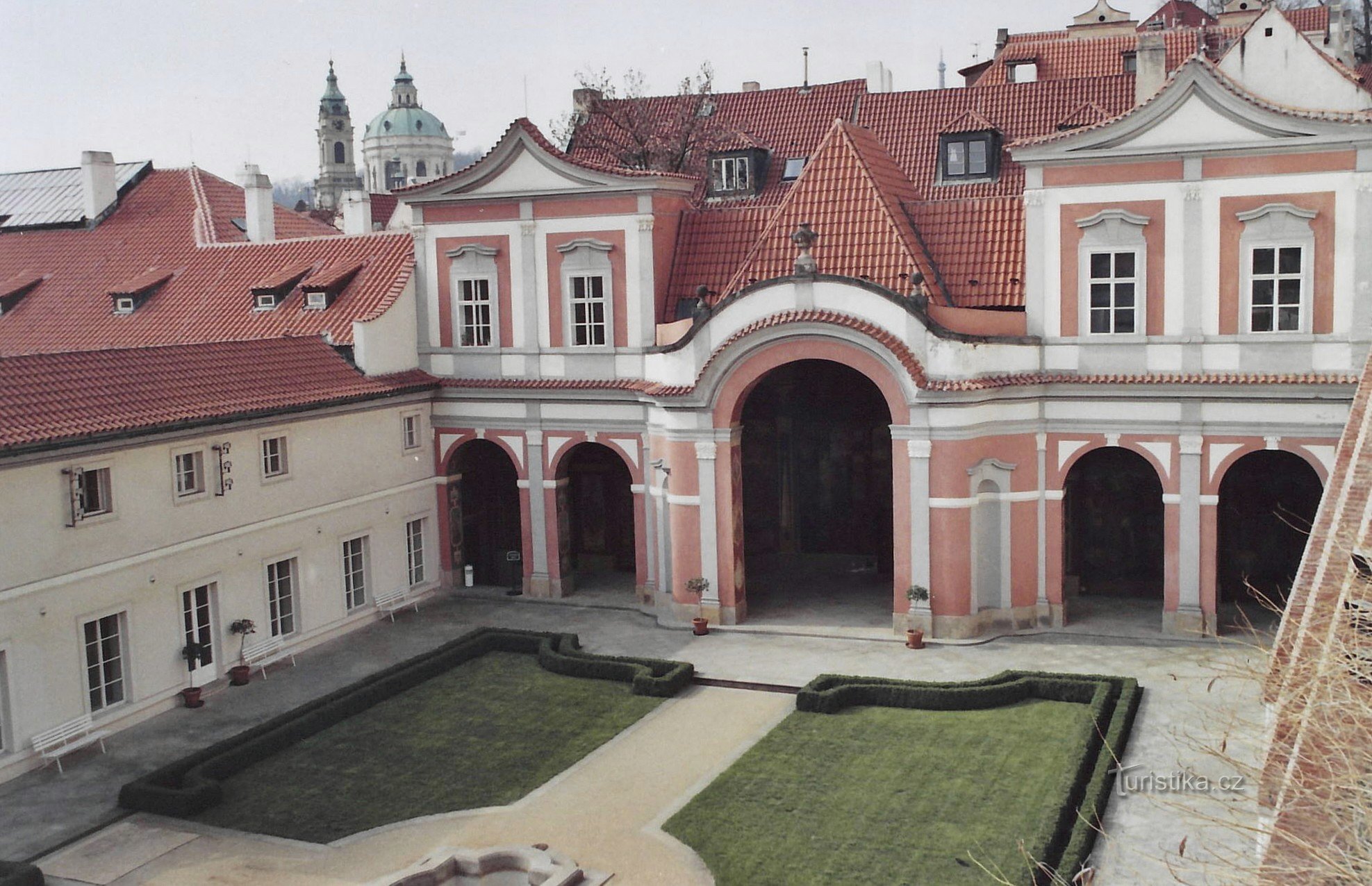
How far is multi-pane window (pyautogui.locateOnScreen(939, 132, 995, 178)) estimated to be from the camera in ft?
137

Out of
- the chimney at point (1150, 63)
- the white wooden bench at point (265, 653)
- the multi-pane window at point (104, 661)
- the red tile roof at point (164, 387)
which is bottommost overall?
the white wooden bench at point (265, 653)

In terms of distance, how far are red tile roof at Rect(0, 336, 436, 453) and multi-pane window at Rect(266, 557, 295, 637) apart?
3395 millimetres

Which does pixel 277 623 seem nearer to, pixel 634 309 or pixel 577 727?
pixel 577 727

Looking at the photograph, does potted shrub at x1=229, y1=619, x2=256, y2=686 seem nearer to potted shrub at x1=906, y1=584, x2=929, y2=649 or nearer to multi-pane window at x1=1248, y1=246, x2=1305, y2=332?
potted shrub at x1=906, y1=584, x2=929, y2=649

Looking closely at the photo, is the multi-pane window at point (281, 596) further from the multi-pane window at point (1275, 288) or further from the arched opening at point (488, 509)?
the multi-pane window at point (1275, 288)

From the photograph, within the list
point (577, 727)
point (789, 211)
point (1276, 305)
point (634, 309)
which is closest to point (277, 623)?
point (577, 727)

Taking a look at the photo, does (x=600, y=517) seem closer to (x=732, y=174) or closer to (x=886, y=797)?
(x=732, y=174)

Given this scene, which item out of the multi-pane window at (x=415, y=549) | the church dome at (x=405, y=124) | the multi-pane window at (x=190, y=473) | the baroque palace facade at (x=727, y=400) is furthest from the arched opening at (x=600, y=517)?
the church dome at (x=405, y=124)

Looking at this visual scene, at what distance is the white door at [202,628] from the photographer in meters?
26.7

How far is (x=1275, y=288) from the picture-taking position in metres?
28.4

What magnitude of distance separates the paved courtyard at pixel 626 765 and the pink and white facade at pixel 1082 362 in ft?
6.16

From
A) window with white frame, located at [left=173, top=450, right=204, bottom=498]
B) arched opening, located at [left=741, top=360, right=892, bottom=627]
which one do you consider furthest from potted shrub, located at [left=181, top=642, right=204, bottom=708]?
arched opening, located at [left=741, top=360, right=892, bottom=627]

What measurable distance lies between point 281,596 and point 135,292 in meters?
13.3

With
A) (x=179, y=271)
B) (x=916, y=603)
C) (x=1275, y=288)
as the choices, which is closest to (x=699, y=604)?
(x=916, y=603)
